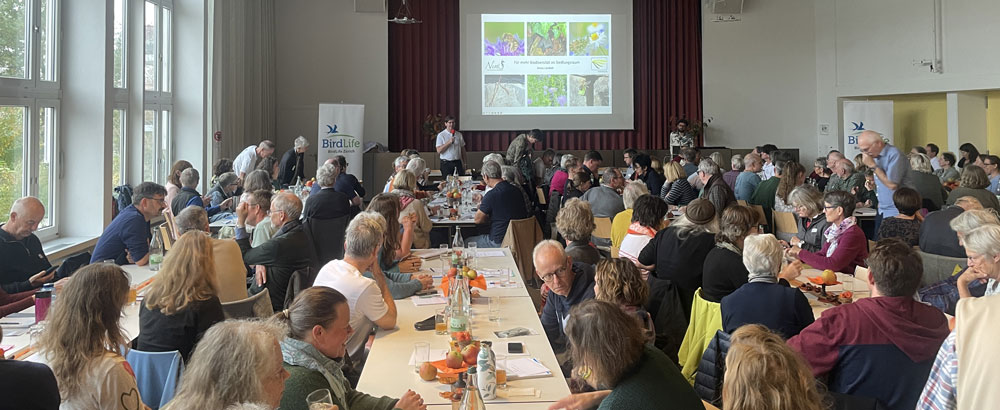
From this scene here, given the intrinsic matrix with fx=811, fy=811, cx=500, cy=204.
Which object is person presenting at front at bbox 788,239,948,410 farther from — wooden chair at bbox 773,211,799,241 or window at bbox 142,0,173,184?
window at bbox 142,0,173,184

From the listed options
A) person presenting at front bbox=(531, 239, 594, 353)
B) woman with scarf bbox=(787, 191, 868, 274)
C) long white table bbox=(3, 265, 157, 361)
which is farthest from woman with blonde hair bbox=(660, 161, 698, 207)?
long white table bbox=(3, 265, 157, 361)

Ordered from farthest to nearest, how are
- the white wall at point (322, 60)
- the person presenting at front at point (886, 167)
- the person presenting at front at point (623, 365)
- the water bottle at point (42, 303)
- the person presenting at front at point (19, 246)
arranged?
the white wall at point (322, 60) < the person presenting at front at point (886, 167) < the person presenting at front at point (19, 246) < the water bottle at point (42, 303) < the person presenting at front at point (623, 365)

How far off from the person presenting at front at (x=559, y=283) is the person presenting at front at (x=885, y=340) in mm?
1304

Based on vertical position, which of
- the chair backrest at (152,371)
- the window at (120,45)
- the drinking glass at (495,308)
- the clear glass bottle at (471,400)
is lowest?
the chair backrest at (152,371)

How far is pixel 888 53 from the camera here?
14.5 meters

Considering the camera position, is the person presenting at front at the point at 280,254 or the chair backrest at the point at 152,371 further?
the person presenting at front at the point at 280,254

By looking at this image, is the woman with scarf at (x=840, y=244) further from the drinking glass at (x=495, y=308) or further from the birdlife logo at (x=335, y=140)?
the birdlife logo at (x=335, y=140)

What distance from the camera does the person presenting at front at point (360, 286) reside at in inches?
154

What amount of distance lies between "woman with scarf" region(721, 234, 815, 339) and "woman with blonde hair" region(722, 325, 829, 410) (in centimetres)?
146

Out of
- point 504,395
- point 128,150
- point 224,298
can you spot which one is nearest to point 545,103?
point 128,150

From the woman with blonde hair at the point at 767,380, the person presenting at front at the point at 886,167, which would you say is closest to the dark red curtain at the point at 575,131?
the person presenting at front at the point at 886,167

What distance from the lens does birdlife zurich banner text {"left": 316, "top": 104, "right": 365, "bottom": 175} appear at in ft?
46.3

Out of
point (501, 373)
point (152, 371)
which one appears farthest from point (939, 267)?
point (152, 371)

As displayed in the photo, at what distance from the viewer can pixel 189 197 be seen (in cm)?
750
